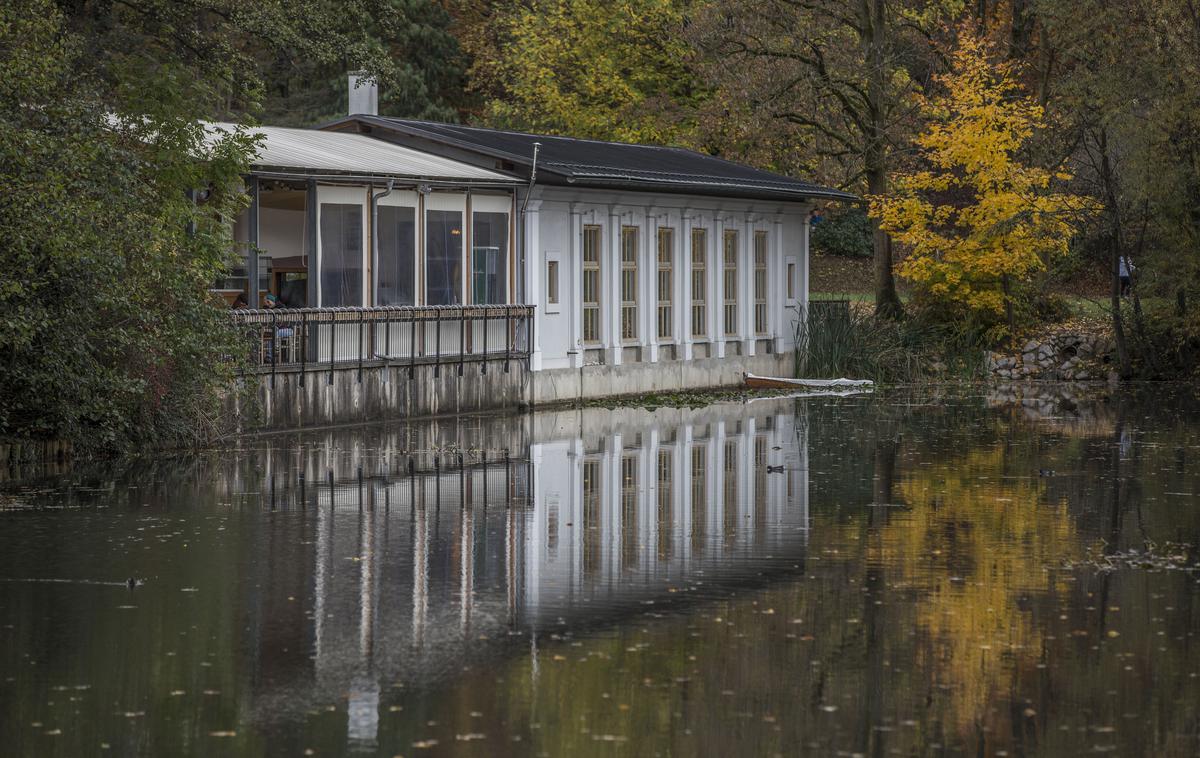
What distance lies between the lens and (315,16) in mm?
30203

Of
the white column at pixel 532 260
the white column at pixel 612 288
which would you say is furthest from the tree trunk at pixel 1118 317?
the white column at pixel 532 260

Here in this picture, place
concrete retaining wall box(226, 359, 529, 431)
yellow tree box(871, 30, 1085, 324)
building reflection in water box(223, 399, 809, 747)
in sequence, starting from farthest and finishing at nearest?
yellow tree box(871, 30, 1085, 324), concrete retaining wall box(226, 359, 529, 431), building reflection in water box(223, 399, 809, 747)

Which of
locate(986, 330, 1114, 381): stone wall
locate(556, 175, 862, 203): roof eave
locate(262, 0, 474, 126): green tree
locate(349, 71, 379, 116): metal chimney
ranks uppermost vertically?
locate(262, 0, 474, 126): green tree

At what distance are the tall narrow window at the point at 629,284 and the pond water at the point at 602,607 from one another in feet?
43.7

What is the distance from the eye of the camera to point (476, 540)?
1486 centimetres

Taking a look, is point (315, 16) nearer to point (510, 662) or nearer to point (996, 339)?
point (996, 339)

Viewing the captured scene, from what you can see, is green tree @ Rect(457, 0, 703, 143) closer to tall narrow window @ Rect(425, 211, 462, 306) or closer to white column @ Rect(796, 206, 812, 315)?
white column @ Rect(796, 206, 812, 315)

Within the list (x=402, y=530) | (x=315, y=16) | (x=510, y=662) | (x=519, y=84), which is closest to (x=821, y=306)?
(x=315, y=16)

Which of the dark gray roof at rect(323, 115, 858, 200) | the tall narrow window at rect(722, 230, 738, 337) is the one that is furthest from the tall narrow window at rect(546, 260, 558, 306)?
the tall narrow window at rect(722, 230, 738, 337)

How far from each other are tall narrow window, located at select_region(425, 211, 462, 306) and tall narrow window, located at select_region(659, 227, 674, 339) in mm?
6125

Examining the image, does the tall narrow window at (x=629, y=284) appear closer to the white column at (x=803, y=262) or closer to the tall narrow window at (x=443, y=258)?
the tall narrow window at (x=443, y=258)

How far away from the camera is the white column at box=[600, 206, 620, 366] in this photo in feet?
112

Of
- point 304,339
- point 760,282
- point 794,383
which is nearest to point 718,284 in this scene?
point 760,282

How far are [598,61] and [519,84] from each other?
9.71ft
